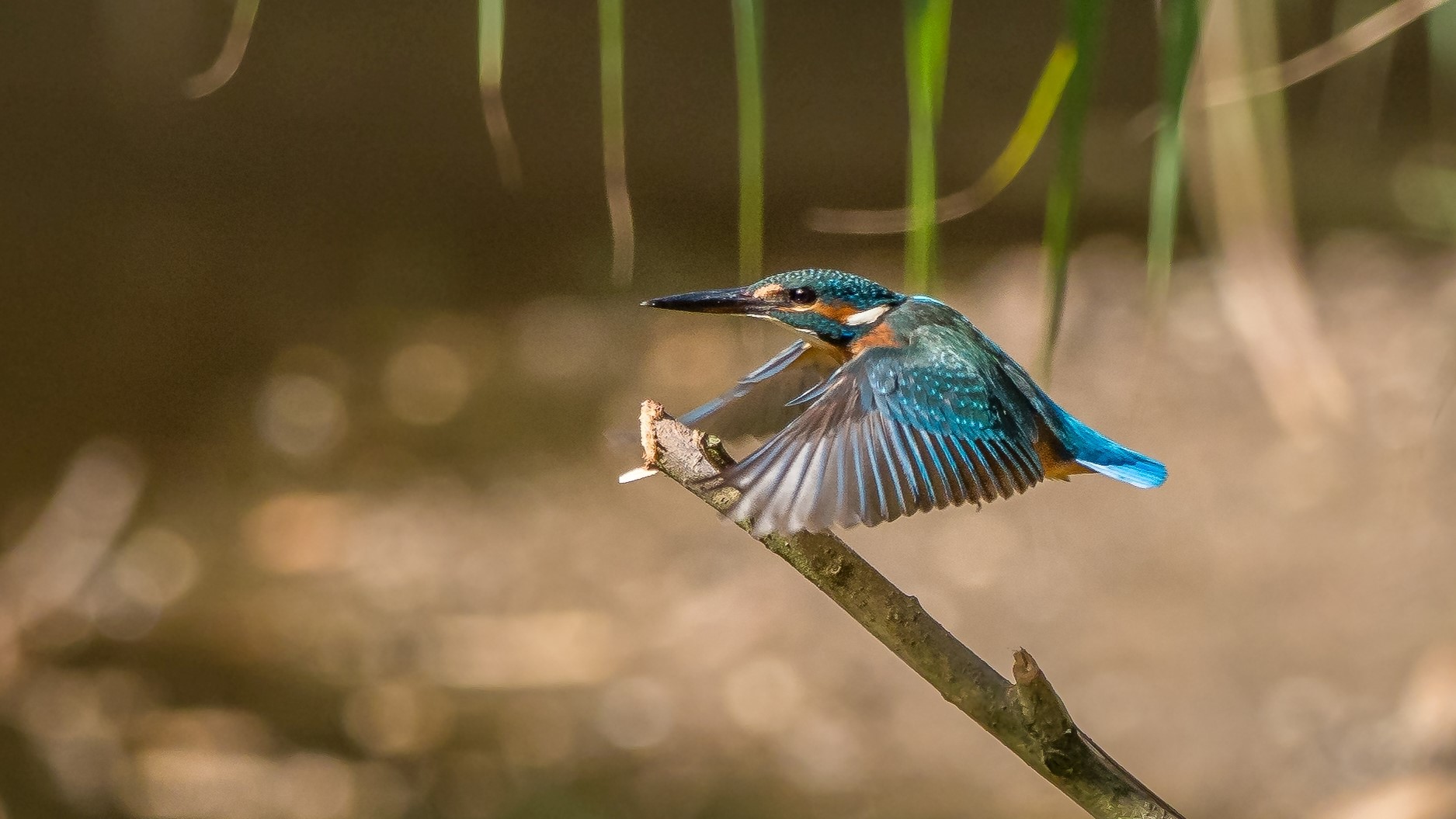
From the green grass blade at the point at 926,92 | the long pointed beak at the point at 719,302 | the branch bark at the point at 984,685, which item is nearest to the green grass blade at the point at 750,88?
the green grass blade at the point at 926,92

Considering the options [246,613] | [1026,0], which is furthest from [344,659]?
[1026,0]

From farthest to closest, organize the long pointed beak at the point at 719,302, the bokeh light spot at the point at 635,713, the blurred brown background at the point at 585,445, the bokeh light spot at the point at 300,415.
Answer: the bokeh light spot at the point at 300,415 → the bokeh light spot at the point at 635,713 → the blurred brown background at the point at 585,445 → the long pointed beak at the point at 719,302

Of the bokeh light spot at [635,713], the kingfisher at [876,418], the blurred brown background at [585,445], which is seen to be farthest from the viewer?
the bokeh light spot at [635,713]

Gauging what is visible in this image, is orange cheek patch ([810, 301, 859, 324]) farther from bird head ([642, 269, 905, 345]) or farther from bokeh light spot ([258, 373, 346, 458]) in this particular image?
bokeh light spot ([258, 373, 346, 458])

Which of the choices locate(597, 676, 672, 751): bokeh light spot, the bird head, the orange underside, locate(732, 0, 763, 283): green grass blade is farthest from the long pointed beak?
locate(597, 676, 672, 751): bokeh light spot

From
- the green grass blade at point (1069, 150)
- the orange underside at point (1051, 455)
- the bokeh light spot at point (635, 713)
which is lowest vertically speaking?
the bokeh light spot at point (635, 713)

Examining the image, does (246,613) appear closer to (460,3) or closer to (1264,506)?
(460,3)

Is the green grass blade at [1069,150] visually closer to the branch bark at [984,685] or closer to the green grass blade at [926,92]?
the green grass blade at [926,92]

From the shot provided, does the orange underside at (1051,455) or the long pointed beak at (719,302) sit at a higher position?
the long pointed beak at (719,302)
